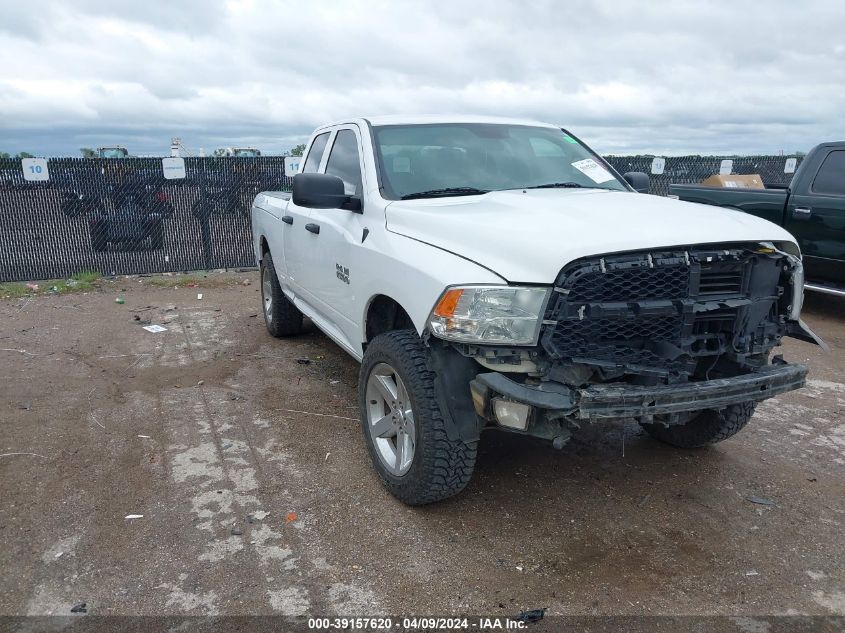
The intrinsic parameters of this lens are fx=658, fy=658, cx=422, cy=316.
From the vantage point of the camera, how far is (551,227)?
299 cm

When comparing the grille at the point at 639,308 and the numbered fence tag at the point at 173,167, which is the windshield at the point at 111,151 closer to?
the numbered fence tag at the point at 173,167

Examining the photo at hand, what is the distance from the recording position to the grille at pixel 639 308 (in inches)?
109

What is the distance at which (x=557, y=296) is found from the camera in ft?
9.07

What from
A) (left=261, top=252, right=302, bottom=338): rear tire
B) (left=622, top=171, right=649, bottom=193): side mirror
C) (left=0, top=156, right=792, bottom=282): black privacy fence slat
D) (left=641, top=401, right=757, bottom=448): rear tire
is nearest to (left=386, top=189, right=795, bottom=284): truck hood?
(left=622, top=171, right=649, bottom=193): side mirror

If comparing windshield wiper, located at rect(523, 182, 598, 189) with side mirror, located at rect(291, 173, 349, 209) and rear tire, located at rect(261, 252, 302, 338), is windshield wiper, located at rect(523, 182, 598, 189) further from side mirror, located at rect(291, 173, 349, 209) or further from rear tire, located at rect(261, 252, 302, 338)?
rear tire, located at rect(261, 252, 302, 338)

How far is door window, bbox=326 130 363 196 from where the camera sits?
4.29 meters

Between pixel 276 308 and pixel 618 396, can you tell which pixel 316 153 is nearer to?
pixel 276 308

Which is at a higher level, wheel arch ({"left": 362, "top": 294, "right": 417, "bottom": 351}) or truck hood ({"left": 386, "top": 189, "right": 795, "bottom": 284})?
truck hood ({"left": 386, "top": 189, "right": 795, "bottom": 284})

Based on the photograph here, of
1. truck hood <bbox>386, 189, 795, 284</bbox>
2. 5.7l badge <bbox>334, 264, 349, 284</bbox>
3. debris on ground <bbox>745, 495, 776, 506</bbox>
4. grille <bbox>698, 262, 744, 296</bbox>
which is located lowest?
debris on ground <bbox>745, 495, 776, 506</bbox>

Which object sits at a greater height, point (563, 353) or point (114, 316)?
point (563, 353)

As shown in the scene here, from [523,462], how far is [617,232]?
1.69 meters

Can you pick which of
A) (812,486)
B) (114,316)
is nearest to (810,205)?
(812,486)

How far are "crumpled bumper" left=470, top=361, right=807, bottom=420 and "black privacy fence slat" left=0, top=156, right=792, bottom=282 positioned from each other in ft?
29.2

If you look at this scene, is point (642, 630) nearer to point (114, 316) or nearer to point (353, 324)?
point (353, 324)
